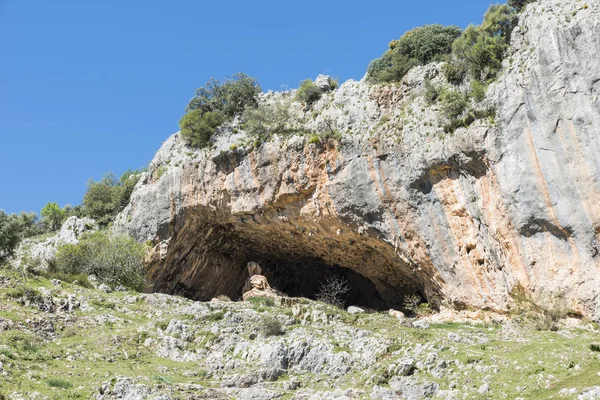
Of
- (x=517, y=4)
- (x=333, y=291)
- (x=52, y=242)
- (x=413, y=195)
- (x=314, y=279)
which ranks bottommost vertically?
(x=333, y=291)

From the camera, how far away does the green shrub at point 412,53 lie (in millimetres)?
36719

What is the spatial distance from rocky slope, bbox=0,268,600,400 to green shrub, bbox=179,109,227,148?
13.0m

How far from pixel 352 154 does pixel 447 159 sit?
5.37 metres

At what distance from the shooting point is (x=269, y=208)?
37.2 meters

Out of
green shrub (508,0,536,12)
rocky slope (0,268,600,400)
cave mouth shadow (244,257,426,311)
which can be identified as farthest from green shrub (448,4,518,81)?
cave mouth shadow (244,257,426,311)

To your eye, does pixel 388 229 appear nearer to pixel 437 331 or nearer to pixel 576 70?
pixel 437 331

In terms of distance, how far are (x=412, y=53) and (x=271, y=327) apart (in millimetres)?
19995

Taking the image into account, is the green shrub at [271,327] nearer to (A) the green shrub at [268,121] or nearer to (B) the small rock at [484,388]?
(B) the small rock at [484,388]

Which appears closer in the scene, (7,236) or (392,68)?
(392,68)

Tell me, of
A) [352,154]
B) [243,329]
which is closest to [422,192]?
[352,154]

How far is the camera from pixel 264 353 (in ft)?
75.2

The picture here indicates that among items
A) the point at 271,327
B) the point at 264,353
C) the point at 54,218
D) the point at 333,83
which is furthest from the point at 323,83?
the point at 54,218

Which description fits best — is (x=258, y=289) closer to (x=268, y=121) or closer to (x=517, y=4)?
(x=268, y=121)

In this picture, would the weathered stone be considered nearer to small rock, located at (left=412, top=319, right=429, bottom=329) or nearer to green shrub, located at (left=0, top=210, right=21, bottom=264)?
small rock, located at (left=412, top=319, right=429, bottom=329)
